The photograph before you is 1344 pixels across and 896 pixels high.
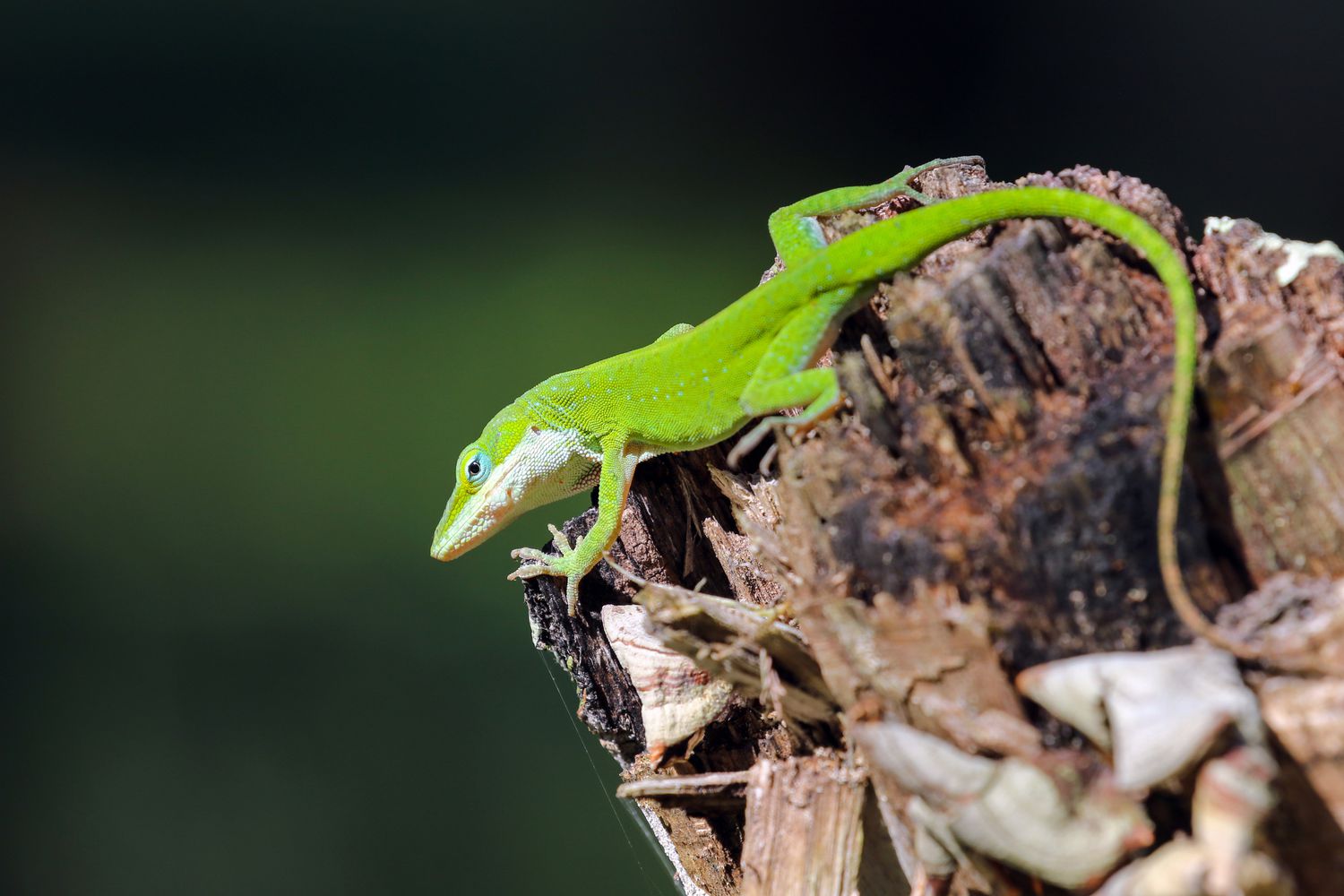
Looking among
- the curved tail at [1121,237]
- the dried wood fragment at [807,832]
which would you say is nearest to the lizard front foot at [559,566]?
the dried wood fragment at [807,832]

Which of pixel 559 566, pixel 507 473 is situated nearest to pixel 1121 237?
pixel 559 566

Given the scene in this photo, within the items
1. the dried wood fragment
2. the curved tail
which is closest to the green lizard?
the curved tail

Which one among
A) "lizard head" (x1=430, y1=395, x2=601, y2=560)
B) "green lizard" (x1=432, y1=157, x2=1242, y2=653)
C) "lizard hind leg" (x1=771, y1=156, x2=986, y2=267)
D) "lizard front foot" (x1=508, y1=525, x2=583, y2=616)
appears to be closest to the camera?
"green lizard" (x1=432, y1=157, x2=1242, y2=653)

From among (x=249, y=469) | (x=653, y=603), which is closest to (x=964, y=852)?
(x=653, y=603)

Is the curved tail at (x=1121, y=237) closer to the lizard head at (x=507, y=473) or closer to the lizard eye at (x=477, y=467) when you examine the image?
the lizard head at (x=507, y=473)

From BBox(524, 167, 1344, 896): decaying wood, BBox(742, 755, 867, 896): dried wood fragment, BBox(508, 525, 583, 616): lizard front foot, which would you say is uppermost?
BBox(508, 525, 583, 616): lizard front foot

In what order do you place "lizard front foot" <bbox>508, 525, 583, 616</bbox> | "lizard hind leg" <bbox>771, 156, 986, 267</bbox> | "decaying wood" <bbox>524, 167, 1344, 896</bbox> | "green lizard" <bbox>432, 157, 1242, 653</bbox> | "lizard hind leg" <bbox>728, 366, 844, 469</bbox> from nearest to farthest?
"decaying wood" <bbox>524, 167, 1344, 896</bbox>, "green lizard" <bbox>432, 157, 1242, 653</bbox>, "lizard hind leg" <bbox>728, 366, 844, 469</bbox>, "lizard hind leg" <bbox>771, 156, 986, 267</bbox>, "lizard front foot" <bbox>508, 525, 583, 616</bbox>

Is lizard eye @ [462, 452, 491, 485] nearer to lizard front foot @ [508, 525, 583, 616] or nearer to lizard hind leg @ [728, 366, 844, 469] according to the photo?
lizard front foot @ [508, 525, 583, 616]
